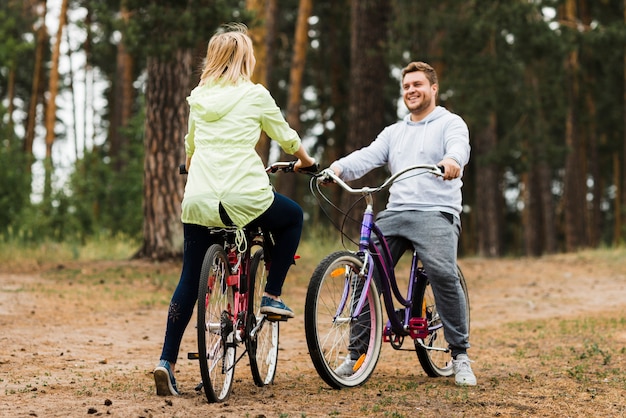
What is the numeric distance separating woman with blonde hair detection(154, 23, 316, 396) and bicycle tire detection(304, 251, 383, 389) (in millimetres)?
438

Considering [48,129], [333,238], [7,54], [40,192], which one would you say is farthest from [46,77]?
[333,238]

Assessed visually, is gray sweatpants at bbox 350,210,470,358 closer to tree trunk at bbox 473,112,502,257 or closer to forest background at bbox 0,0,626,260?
forest background at bbox 0,0,626,260

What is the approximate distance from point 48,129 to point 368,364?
71.2 feet

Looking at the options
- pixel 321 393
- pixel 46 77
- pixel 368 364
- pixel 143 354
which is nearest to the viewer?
pixel 321 393

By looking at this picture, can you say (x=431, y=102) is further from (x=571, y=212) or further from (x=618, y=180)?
(x=618, y=180)

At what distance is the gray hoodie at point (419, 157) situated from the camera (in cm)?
567

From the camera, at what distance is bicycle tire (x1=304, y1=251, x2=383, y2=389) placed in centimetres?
500

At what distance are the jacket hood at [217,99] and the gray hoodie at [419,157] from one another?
113cm

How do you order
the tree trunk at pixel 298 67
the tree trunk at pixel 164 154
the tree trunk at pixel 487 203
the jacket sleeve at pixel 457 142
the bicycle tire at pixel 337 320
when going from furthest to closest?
the tree trunk at pixel 487 203 < the tree trunk at pixel 298 67 < the tree trunk at pixel 164 154 < the jacket sleeve at pixel 457 142 < the bicycle tire at pixel 337 320

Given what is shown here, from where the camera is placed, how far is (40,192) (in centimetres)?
1644

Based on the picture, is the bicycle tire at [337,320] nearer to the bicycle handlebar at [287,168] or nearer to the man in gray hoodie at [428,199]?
the man in gray hoodie at [428,199]

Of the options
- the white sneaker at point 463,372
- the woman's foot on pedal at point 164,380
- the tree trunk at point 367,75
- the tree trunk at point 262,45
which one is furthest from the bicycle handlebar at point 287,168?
the tree trunk at point 367,75

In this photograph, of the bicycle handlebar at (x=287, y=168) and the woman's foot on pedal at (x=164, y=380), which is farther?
the bicycle handlebar at (x=287, y=168)

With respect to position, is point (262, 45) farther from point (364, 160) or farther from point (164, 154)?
point (364, 160)
